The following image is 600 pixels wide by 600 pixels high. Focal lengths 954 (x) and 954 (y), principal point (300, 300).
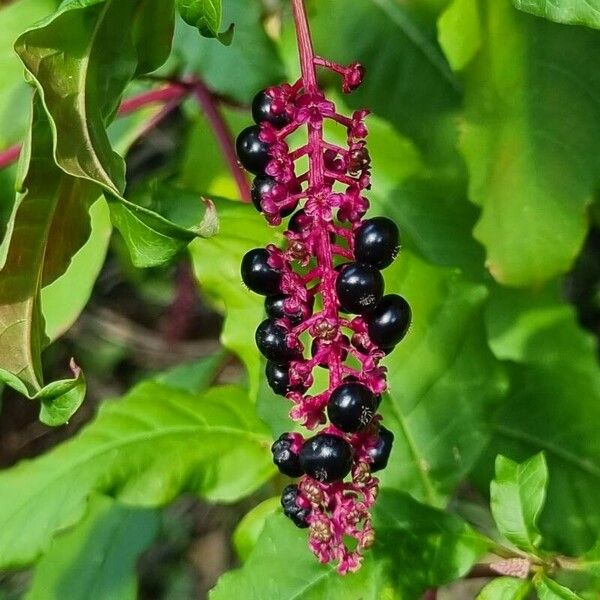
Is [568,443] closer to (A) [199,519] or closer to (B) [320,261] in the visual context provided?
(B) [320,261]

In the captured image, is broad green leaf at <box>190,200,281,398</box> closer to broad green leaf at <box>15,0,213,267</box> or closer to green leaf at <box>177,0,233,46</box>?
broad green leaf at <box>15,0,213,267</box>

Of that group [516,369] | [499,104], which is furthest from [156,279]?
[499,104]

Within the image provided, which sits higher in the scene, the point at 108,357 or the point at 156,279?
the point at 156,279

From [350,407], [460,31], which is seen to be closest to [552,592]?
[350,407]

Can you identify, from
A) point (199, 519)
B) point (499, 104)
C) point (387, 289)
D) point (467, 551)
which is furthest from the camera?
point (199, 519)

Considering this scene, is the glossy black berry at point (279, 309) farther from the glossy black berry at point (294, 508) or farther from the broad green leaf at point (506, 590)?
the broad green leaf at point (506, 590)
